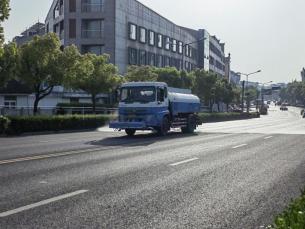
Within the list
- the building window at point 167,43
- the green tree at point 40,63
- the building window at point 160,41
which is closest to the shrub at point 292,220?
the green tree at point 40,63

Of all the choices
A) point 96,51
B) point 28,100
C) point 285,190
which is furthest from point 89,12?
point 285,190

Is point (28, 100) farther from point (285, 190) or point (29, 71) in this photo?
point (285, 190)

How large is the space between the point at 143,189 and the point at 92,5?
2403 inches

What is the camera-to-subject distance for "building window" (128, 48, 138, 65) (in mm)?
71562

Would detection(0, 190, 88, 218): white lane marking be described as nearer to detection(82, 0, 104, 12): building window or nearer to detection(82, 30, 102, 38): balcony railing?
detection(82, 30, 102, 38): balcony railing

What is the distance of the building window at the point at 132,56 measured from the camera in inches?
2817

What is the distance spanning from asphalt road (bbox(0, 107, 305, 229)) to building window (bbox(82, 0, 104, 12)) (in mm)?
53480

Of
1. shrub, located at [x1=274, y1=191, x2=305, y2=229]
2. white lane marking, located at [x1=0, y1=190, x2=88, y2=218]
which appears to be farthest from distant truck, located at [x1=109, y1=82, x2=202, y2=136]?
shrub, located at [x1=274, y1=191, x2=305, y2=229]

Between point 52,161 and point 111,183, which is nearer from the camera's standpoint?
point 111,183

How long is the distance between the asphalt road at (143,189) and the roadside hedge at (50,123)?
12506 mm

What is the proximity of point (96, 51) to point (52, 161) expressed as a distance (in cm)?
5492

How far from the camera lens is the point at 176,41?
3716 inches

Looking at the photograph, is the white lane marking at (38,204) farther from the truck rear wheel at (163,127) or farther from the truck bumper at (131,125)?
the truck rear wheel at (163,127)

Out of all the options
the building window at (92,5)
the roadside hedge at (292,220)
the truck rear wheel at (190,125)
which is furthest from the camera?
the building window at (92,5)
